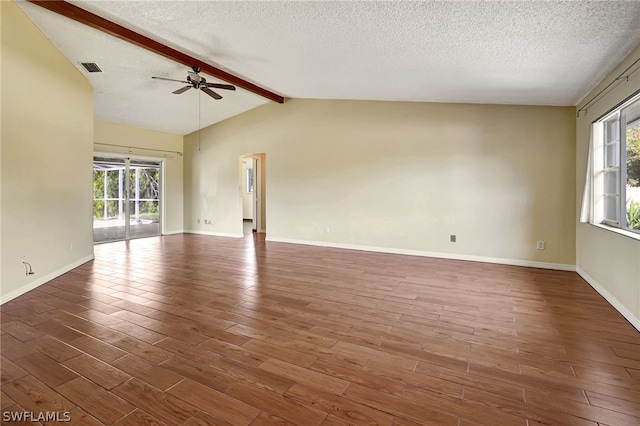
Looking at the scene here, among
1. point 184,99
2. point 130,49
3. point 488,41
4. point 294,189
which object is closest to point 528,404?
point 488,41

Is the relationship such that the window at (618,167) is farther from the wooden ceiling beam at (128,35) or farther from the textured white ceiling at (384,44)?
the wooden ceiling beam at (128,35)

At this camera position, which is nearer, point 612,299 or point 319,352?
point 319,352

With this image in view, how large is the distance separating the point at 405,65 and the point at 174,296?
386 centimetres

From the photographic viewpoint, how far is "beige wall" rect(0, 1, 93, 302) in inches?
129

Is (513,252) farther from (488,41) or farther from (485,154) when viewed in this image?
(488,41)

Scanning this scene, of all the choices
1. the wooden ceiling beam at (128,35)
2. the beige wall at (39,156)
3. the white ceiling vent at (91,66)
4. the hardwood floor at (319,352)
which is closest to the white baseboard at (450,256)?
the hardwood floor at (319,352)

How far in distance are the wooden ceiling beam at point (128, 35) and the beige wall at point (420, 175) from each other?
6.77 ft

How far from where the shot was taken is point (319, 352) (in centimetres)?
227

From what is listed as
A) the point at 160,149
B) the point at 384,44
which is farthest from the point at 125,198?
the point at 384,44

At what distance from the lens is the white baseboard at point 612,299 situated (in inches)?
109

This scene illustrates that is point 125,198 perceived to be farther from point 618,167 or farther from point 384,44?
point 618,167

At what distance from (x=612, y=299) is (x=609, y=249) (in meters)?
0.53

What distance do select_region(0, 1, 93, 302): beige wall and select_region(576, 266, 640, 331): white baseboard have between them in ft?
19.1

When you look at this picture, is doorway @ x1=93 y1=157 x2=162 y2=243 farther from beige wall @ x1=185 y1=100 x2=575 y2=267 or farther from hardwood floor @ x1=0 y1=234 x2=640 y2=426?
hardwood floor @ x1=0 y1=234 x2=640 y2=426
